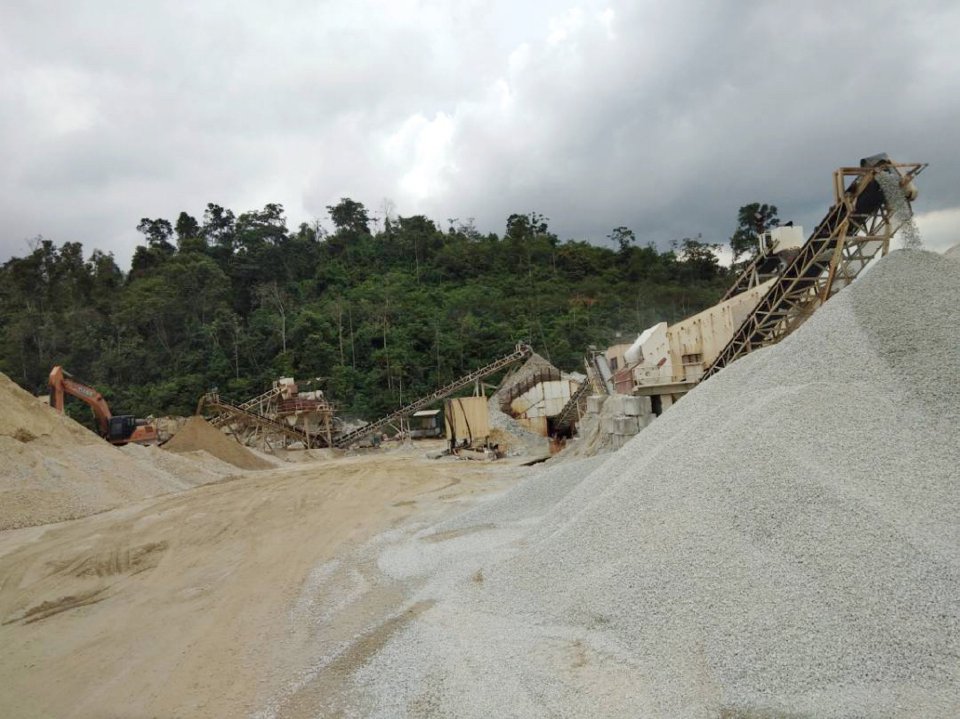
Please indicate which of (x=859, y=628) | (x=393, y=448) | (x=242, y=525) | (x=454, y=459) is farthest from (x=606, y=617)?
(x=393, y=448)

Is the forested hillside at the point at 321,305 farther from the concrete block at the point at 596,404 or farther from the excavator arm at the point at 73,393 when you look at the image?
the concrete block at the point at 596,404

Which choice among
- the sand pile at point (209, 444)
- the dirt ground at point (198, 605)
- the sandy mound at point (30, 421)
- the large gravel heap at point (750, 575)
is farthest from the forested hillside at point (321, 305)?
the large gravel heap at point (750, 575)

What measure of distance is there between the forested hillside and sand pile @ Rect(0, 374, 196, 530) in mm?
21377

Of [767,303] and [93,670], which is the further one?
[767,303]

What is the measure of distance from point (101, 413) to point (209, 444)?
356cm

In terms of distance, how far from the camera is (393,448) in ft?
94.0

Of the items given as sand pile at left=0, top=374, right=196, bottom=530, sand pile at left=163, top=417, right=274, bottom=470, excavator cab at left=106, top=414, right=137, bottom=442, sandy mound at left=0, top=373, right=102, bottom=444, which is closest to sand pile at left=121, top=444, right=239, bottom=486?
sand pile at left=0, top=374, right=196, bottom=530

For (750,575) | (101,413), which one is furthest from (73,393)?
(750,575)

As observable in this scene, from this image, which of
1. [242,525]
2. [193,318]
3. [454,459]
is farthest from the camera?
[193,318]

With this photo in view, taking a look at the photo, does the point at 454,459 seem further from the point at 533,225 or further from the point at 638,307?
the point at 533,225

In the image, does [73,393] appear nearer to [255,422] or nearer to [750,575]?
[255,422]

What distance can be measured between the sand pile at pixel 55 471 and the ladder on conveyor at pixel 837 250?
14502mm

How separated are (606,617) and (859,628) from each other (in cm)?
154

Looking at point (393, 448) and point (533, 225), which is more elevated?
point (533, 225)
